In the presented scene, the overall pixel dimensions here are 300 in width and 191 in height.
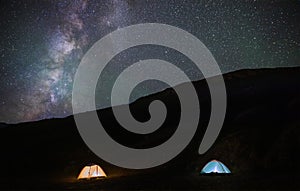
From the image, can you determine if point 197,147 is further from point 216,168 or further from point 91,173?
point 91,173

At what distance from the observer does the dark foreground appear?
63.2ft

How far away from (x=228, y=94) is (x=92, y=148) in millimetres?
27833

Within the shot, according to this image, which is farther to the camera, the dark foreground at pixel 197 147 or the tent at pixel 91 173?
the tent at pixel 91 173

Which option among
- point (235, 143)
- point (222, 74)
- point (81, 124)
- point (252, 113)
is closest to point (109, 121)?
point (81, 124)

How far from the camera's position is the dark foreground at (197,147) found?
19.3 metres

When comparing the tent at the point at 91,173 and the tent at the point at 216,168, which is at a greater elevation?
the tent at the point at 91,173

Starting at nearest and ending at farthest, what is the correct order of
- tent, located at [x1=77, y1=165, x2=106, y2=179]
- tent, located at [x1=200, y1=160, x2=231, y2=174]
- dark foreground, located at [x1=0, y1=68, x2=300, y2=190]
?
dark foreground, located at [x1=0, y1=68, x2=300, y2=190] → tent, located at [x1=200, y1=160, x2=231, y2=174] → tent, located at [x1=77, y1=165, x2=106, y2=179]

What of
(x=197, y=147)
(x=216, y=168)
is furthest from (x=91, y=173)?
(x=197, y=147)

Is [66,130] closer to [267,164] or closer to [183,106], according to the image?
[183,106]

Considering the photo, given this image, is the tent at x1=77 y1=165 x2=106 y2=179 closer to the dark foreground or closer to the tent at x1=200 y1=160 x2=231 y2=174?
the dark foreground

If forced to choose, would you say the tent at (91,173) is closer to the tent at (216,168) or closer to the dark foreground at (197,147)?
the dark foreground at (197,147)

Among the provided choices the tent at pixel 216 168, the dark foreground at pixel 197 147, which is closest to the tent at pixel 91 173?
the dark foreground at pixel 197 147

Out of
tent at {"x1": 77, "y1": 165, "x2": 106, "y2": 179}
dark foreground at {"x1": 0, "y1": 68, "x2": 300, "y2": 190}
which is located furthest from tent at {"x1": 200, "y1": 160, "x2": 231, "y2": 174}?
tent at {"x1": 77, "y1": 165, "x2": 106, "y2": 179}

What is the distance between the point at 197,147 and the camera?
104 ft
